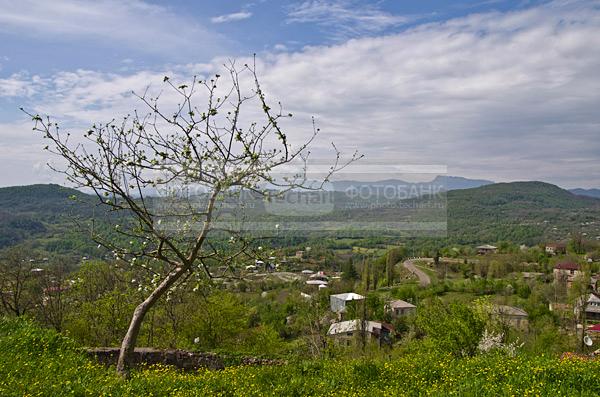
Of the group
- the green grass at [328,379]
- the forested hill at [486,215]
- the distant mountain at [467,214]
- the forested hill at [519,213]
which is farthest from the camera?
the forested hill at [519,213]

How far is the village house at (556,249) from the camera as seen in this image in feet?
274

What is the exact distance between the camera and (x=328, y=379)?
732cm

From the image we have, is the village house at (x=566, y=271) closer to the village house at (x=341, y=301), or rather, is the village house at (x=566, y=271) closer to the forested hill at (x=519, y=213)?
the village house at (x=341, y=301)

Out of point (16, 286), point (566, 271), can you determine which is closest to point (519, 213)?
point (566, 271)

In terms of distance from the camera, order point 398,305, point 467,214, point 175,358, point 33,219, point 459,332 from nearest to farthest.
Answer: point 175,358
point 459,332
point 398,305
point 33,219
point 467,214

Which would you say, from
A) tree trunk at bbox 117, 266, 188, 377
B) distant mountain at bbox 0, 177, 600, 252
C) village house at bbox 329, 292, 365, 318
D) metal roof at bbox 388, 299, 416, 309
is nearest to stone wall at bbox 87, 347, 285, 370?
tree trunk at bbox 117, 266, 188, 377

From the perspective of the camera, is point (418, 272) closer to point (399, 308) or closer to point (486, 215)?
point (399, 308)

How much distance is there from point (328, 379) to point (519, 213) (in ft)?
437

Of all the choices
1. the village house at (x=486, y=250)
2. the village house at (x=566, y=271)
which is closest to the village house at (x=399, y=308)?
the village house at (x=566, y=271)

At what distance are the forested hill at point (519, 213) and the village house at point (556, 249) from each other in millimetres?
13564

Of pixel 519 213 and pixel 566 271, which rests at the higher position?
pixel 519 213

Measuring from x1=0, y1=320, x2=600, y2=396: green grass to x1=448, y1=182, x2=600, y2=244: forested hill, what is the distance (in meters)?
102

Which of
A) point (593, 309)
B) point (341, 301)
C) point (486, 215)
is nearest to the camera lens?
point (341, 301)

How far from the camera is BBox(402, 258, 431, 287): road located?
229 ft
